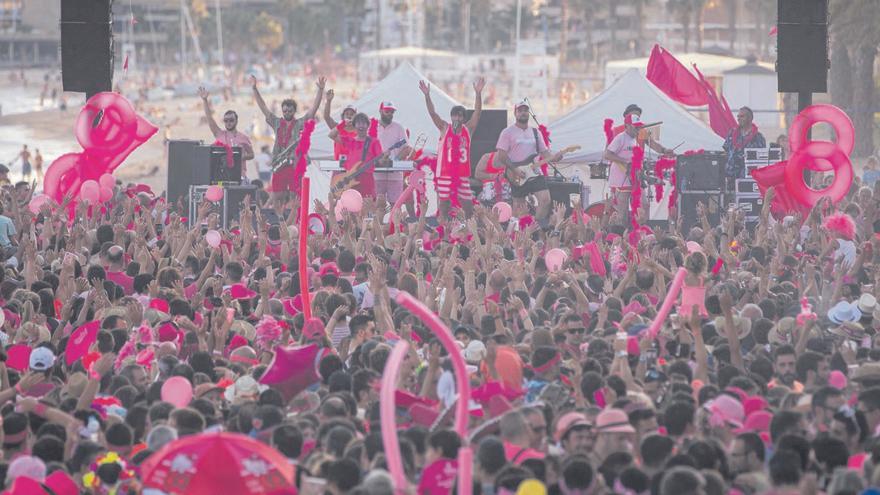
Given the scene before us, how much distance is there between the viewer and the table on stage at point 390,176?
55.7ft

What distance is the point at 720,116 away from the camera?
65.3ft

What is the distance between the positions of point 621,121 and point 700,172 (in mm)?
4662

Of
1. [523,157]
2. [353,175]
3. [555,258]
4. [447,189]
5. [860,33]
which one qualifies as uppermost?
[860,33]

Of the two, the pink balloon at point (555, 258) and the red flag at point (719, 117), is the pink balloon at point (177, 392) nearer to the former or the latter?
the pink balloon at point (555, 258)

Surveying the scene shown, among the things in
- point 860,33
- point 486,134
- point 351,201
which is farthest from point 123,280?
point 860,33

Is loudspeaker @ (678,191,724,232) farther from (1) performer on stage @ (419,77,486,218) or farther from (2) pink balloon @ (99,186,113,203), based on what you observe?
(2) pink balloon @ (99,186,113,203)

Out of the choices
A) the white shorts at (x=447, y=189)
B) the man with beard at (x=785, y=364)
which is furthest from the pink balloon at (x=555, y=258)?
the white shorts at (x=447, y=189)

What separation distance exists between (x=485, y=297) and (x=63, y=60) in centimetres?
727

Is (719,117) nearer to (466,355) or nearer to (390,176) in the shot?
(390,176)

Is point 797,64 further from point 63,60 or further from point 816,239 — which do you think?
point 63,60

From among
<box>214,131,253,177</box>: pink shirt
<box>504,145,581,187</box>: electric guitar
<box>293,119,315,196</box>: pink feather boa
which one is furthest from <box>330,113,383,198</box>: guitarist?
<box>504,145,581,187</box>: electric guitar

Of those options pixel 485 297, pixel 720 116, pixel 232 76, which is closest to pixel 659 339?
pixel 485 297

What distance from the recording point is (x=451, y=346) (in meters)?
5.76

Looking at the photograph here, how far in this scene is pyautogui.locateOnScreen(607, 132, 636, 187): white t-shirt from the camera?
1642cm
